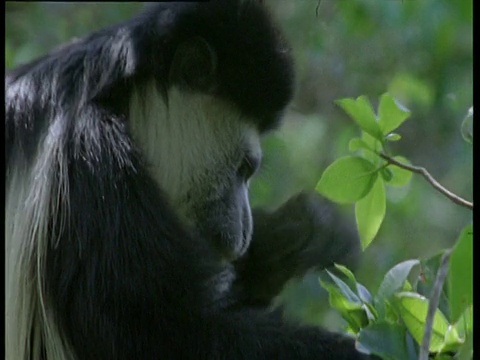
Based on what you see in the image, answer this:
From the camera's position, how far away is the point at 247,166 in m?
1.84

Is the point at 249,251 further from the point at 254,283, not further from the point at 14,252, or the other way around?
the point at 14,252

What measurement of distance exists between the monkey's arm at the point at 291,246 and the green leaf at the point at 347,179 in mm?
630

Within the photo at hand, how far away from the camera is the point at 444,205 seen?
4.02 m

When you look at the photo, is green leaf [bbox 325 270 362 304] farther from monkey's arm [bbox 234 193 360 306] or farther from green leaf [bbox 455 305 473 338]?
monkey's arm [bbox 234 193 360 306]

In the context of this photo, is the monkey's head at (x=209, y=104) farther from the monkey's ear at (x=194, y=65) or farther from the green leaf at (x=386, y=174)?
the green leaf at (x=386, y=174)

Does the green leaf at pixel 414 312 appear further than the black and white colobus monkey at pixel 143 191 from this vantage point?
No

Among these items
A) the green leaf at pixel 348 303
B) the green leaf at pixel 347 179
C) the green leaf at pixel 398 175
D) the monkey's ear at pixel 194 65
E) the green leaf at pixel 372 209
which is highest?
the monkey's ear at pixel 194 65

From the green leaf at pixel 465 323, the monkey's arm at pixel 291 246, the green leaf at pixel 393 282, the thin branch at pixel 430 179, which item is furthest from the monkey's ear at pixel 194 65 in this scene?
the green leaf at pixel 465 323

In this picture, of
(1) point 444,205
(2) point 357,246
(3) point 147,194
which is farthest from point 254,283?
(1) point 444,205

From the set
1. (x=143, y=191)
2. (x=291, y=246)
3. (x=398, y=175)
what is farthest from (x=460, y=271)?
(x=291, y=246)

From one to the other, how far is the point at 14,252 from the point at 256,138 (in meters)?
0.56

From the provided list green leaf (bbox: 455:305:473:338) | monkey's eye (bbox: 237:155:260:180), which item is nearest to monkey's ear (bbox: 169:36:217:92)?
monkey's eye (bbox: 237:155:260:180)

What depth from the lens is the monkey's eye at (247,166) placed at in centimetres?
183

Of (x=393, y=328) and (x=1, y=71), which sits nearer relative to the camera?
(x=393, y=328)
